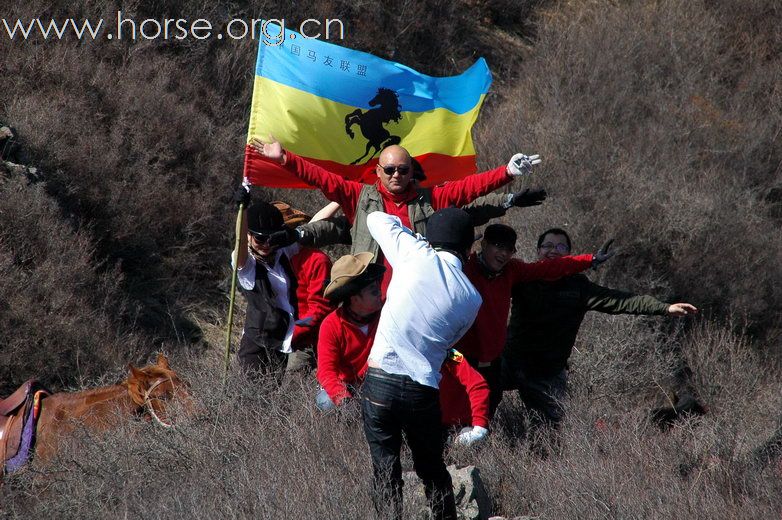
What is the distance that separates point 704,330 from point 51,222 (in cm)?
643

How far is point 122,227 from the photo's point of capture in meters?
8.40

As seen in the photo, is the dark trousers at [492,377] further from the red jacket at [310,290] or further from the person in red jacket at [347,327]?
the red jacket at [310,290]

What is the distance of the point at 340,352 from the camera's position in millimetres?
4891

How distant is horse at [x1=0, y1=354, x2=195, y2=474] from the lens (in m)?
5.05

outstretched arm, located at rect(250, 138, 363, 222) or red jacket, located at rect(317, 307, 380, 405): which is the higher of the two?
outstretched arm, located at rect(250, 138, 363, 222)

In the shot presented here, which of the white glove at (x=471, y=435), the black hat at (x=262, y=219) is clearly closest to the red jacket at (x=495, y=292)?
the white glove at (x=471, y=435)

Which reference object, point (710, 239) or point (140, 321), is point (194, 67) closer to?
point (140, 321)

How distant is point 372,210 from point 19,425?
224 cm

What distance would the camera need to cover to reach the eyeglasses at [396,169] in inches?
205

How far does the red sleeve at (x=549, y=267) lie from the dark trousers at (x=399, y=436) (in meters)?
1.62

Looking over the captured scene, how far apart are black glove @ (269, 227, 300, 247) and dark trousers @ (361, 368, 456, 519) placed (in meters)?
1.59

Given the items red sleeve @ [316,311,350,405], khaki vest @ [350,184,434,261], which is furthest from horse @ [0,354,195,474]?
khaki vest @ [350,184,434,261]

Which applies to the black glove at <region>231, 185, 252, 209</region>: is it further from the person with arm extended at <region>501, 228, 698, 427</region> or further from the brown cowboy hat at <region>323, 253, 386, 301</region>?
the person with arm extended at <region>501, 228, 698, 427</region>

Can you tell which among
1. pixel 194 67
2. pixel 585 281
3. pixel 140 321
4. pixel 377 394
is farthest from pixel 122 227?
pixel 377 394
